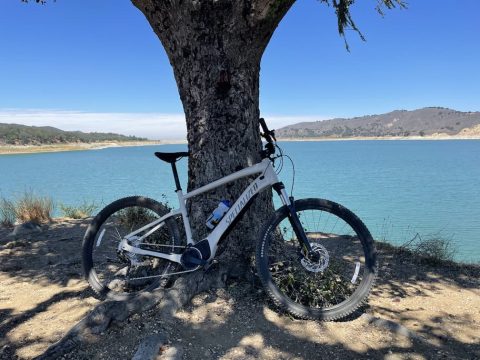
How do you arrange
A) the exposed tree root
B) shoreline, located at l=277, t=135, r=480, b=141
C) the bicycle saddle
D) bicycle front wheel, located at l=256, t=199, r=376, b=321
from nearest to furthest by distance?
the exposed tree root → bicycle front wheel, located at l=256, t=199, r=376, b=321 → the bicycle saddle → shoreline, located at l=277, t=135, r=480, b=141

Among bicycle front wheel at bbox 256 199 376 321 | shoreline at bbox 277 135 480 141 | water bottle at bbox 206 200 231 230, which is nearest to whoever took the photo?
bicycle front wheel at bbox 256 199 376 321

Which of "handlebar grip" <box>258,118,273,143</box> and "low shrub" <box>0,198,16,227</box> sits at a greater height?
"handlebar grip" <box>258,118,273,143</box>

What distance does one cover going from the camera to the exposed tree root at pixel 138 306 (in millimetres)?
2949

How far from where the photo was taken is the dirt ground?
9.98 feet

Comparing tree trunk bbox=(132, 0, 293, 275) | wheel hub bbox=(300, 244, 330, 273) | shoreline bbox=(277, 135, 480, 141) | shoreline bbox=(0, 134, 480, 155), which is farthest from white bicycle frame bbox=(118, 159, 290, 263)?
shoreline bbox=(277, 135, 480, 141)

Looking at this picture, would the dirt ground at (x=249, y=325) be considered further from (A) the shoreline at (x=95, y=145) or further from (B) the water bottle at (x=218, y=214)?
(A) the shoreline at (x=95, y=145)

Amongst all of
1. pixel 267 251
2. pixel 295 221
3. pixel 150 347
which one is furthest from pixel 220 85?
pixel 150 347

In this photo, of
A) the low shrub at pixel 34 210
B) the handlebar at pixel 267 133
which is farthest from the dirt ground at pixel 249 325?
the low shrub at pixel 34 210

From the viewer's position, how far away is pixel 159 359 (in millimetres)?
2844

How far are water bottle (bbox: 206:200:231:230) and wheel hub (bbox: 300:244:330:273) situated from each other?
87 centimetres

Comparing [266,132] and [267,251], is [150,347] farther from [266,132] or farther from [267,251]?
[266,132]

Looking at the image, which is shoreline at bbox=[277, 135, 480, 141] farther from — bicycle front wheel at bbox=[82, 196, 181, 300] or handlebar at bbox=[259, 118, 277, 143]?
handlebar at bbox=[259, 118, 277, 143]

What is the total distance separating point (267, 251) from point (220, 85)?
65.0 inches

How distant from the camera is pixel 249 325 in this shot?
11.1ft
